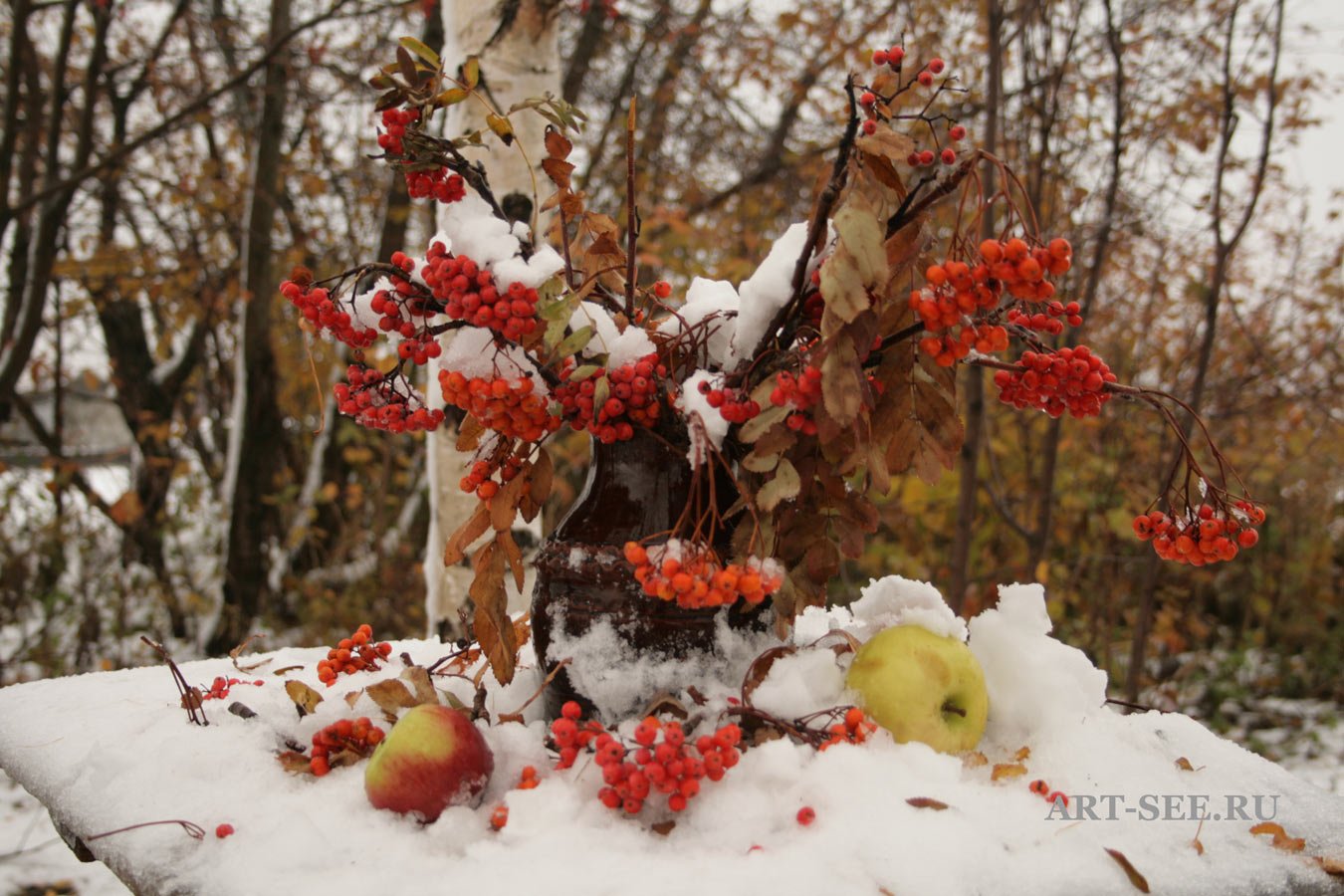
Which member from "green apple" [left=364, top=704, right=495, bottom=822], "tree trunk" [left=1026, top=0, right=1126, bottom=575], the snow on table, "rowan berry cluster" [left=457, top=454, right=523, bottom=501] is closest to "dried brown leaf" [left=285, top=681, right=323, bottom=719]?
the snow on table

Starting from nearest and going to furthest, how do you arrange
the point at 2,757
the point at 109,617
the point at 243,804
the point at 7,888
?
the point at 243,804, the point at 2,757, the point at 7,888, the point at 109,617

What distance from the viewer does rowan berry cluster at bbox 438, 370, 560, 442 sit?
Result: 2.85 feet

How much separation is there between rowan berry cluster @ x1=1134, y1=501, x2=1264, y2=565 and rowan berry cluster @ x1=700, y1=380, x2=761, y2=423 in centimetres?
41

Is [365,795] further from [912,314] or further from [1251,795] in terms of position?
[1251,795]

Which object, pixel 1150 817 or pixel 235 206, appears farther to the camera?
pixel 235 206

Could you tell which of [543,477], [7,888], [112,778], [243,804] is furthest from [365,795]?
[7,888]

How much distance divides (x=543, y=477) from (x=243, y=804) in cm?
45

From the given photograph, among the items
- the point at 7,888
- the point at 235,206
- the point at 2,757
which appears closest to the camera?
the point at 2,757

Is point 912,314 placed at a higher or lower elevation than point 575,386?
higher

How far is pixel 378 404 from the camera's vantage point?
1002mm

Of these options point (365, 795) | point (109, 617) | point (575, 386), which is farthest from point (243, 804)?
point (109, 617)

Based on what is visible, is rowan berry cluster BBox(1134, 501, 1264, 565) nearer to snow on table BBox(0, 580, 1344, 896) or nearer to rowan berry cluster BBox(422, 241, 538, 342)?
snow on table BBox(0, 580, 1344, 896)

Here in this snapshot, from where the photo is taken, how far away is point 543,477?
1052mm

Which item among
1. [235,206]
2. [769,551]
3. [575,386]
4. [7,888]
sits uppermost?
[235,206]
